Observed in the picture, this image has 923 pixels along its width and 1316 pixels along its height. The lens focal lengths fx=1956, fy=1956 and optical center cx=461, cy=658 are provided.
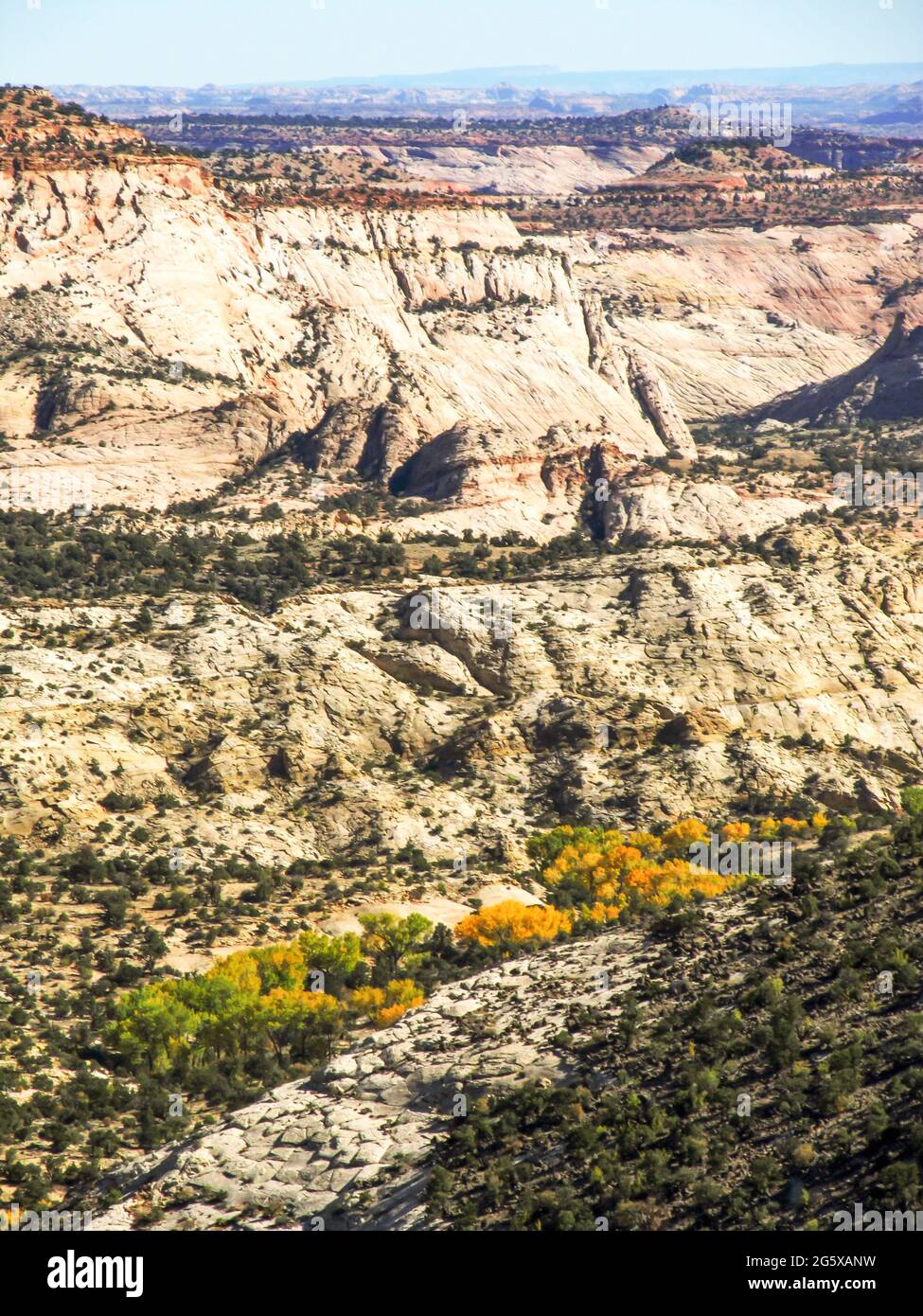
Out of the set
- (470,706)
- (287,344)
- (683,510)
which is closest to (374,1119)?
(470,706)


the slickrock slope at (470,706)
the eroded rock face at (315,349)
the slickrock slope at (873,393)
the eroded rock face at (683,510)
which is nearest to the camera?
the slickrock slope at (470,706)

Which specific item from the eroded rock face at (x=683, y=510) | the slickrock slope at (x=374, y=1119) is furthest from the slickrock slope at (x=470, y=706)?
the slickrock slope at (x=374, y=1119)

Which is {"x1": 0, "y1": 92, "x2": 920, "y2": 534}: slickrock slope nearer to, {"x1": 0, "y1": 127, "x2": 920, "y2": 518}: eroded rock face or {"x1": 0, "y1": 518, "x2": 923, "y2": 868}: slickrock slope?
{"x1": 0, "y1": 127, "x2": 920, "y2": 518}: eroded rock face

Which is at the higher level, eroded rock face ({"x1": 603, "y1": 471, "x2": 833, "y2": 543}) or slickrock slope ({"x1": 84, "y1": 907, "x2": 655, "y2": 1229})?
eroded rock face ({"x1": 603, "y1": 471, "x2": 833, "y2": 543})

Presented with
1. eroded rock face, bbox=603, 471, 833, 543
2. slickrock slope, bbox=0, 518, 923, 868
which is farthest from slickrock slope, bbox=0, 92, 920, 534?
slickrock slope, bbox=0, 518, 923, 868

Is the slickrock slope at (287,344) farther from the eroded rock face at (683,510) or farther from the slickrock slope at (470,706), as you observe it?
the slickrock slope at (470,706)

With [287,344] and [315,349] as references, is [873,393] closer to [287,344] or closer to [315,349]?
[315,349]
